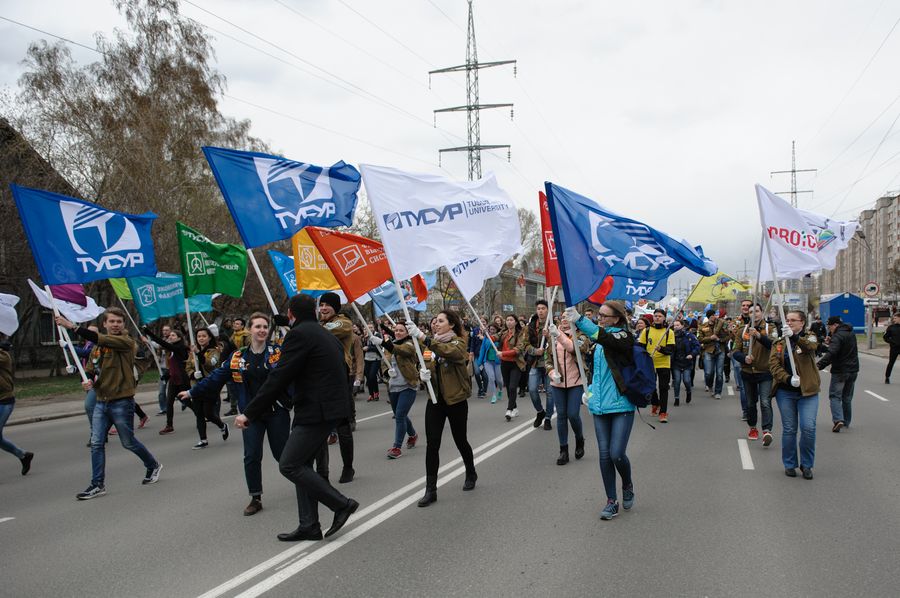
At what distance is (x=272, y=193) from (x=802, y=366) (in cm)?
624

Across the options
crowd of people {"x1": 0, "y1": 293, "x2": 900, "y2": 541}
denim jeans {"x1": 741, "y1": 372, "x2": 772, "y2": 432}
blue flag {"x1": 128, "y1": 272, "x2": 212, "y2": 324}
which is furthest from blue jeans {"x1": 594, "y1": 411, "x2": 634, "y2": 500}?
blue flag {"x1": 128, "y1": 272, "x2": 212, "y2": 324}

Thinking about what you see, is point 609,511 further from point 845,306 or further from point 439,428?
point 845,306

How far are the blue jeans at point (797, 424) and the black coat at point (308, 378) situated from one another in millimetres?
4664

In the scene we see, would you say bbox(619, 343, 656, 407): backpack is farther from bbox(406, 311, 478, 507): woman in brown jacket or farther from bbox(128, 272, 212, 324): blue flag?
bbox(128, 272, 212, 324): blue flag

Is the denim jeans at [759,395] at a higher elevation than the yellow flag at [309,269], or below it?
below

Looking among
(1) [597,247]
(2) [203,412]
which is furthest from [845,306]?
(2) [203,412]

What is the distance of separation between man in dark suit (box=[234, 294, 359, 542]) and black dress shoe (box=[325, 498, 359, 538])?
15 millimetres

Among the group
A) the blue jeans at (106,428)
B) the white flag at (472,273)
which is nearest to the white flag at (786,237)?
the white flag at (472,273)

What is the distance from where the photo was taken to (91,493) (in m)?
6.89

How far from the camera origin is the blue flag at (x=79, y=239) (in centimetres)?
830

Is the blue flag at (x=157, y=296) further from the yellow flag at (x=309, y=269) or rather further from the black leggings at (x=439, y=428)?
the black leggings at (x=439, y=428)

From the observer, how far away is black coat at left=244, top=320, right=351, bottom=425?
4.93 metres

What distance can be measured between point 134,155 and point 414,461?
18.6 metres

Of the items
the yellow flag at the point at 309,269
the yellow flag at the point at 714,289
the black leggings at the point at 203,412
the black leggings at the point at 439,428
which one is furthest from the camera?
the yellow flag at the point at 714,289
